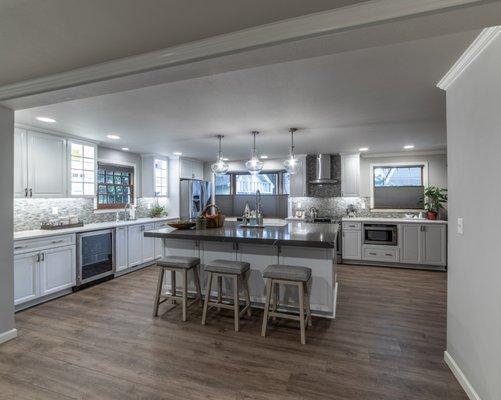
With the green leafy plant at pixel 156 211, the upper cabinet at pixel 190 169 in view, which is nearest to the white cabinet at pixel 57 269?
the green leafy plant at pixel 156 211

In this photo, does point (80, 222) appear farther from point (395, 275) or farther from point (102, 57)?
point (395, 275)

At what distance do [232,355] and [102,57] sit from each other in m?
2.49

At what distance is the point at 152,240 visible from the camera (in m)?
5.58

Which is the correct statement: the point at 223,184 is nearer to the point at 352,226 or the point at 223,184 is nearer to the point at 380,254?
the point at 352,226

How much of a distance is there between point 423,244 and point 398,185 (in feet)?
4.67

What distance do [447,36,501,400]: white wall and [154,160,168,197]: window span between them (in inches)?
212

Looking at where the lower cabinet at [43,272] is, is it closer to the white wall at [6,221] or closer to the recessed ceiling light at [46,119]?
the white wall at [6,221]

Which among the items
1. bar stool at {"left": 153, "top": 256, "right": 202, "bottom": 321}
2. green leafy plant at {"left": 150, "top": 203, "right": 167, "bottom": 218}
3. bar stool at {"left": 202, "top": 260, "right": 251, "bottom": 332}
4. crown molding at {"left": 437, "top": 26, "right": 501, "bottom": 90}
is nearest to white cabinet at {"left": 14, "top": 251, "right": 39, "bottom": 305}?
bar stool at {"left": 153, "top": 256, "right": 202, "bottom": 321}

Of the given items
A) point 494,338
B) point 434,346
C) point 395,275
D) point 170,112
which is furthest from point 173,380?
point 395,275

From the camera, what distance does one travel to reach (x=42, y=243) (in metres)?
3.57

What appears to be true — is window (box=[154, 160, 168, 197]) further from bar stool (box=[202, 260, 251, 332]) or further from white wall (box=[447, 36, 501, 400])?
white wall (box=[447, 36, 501, 400])

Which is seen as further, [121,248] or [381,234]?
[381,234]

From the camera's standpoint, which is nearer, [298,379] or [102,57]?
[102,57]

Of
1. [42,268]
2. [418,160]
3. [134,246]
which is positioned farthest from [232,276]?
[418,160]
